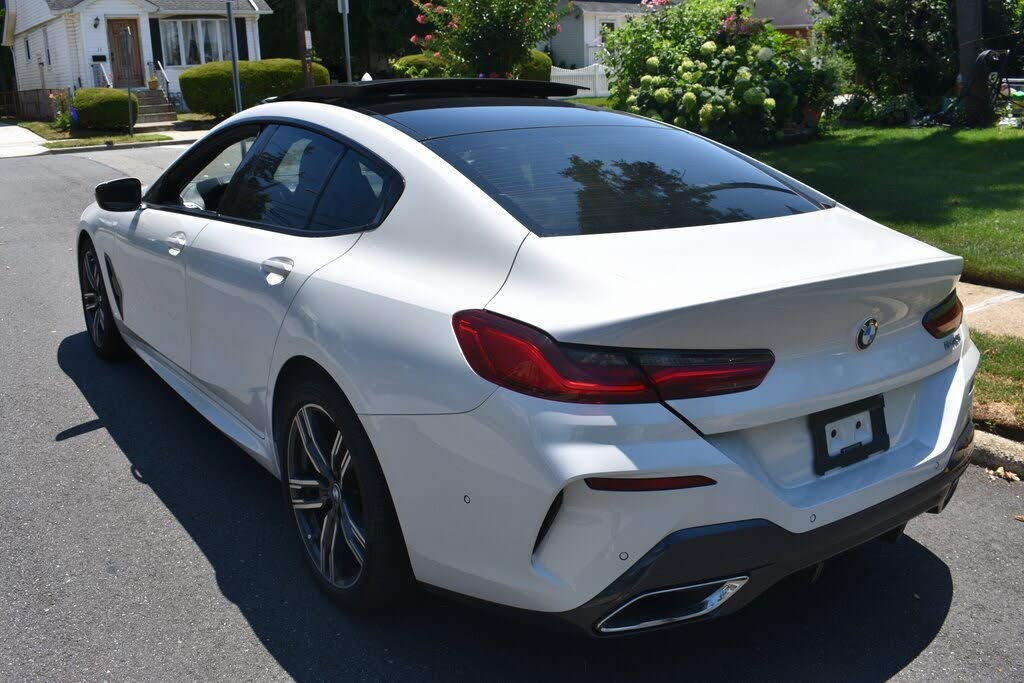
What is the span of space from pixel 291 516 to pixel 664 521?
5.34ft

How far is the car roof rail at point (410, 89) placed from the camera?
12.6ft

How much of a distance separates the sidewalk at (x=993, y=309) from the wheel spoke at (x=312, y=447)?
418cm

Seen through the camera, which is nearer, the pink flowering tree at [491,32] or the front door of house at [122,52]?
the pink flowering tree at [491,32]

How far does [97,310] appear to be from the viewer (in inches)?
230

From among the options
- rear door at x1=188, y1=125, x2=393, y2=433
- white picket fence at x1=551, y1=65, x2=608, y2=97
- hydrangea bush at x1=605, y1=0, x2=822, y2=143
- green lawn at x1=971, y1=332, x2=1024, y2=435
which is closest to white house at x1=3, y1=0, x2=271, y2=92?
white picket fence at x1=551, y1=65, x2=608, y2=97

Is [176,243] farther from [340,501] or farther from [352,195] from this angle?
[340,501]

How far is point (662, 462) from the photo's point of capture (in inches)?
93.1

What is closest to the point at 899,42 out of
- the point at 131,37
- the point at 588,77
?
the point at 588,77

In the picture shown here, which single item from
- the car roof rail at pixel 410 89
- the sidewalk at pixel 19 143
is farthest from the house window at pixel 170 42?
the car roof rail at pixel 410 89

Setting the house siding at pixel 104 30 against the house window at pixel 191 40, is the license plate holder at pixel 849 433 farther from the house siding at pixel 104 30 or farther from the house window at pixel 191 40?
the house window at pixel 191 40

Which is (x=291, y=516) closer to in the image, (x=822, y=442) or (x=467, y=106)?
(x=467, y=106)

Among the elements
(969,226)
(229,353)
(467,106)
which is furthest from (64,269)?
(969,226)

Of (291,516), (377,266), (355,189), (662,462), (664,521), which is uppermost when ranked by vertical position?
(355,189)

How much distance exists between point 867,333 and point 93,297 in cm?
474
